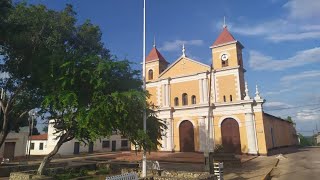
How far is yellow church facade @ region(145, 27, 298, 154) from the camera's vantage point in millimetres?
34219

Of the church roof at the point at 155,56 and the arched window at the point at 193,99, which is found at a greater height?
the church roof at the point at 155,56

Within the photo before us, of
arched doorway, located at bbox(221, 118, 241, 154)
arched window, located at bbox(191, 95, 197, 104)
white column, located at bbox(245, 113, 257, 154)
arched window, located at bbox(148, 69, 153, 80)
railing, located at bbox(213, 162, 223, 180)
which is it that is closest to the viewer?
railing, located at bbox(213, 162, 223, 180)

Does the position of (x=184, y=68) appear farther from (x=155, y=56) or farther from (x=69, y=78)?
(x=69, y=78)

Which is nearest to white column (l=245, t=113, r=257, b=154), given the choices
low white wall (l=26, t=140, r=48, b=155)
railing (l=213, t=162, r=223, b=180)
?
railing (l=213, t=162, r=223, b=180)

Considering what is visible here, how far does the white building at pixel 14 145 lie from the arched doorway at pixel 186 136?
24379 millimetres

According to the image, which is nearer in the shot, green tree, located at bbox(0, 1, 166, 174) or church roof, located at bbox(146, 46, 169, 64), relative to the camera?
green tree, located at bbox(0, 1, 166, 174)

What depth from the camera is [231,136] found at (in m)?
35.5

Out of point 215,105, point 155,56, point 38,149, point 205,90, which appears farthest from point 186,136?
point 38,149

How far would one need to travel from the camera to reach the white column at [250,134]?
33.2 meters

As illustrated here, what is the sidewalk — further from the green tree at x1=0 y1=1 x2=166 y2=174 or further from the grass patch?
the grass patch

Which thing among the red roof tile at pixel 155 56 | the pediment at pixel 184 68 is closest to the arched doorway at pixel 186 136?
the pediment at pixel 184 68

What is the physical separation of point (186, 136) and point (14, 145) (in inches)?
1039

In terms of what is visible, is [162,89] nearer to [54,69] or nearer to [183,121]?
[183,121]

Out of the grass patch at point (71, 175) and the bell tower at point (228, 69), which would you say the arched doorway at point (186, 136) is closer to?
the bell tower at point (228, 69)
